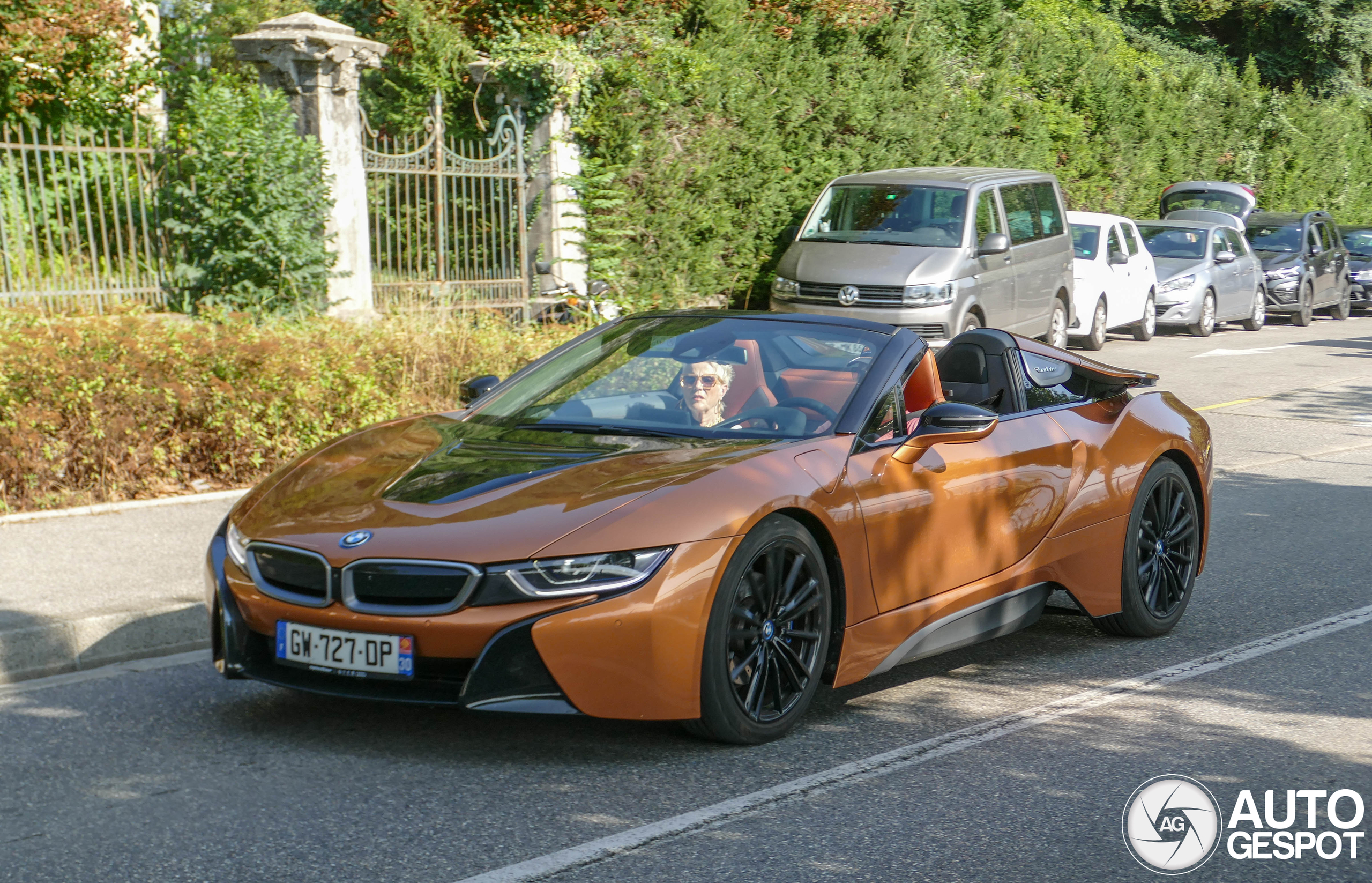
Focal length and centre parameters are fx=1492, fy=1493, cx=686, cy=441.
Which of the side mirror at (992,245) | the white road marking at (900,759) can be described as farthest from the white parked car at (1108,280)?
the white road marking at (900,759)

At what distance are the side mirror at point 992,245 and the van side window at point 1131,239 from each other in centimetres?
646

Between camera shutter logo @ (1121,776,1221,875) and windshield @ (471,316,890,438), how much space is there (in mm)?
1621

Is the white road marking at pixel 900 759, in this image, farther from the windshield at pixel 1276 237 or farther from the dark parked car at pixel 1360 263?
the dark parked car at pixel 1360 263

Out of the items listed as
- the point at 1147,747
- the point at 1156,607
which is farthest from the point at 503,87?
the point at 1147,747

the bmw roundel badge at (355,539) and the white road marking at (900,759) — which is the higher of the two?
the bmw roundel badge at (355,539)

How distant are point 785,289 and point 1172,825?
1303 cm

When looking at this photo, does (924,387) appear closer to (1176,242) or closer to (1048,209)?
(1048,209)

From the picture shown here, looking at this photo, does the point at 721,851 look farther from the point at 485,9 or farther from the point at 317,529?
the point at 485,9

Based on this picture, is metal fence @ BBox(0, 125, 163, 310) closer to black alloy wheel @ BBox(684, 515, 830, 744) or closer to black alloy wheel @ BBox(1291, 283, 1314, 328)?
black alloy wheel @ BBox(684, 515, 830, 744)

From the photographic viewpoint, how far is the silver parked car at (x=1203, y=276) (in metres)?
24.0

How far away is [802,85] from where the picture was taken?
1950cm

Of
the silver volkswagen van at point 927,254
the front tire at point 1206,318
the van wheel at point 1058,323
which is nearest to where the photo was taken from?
the silver volkswagen van at point 927,254

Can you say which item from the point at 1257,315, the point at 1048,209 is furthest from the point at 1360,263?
the point at 1048,209

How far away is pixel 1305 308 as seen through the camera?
28.1 meters
